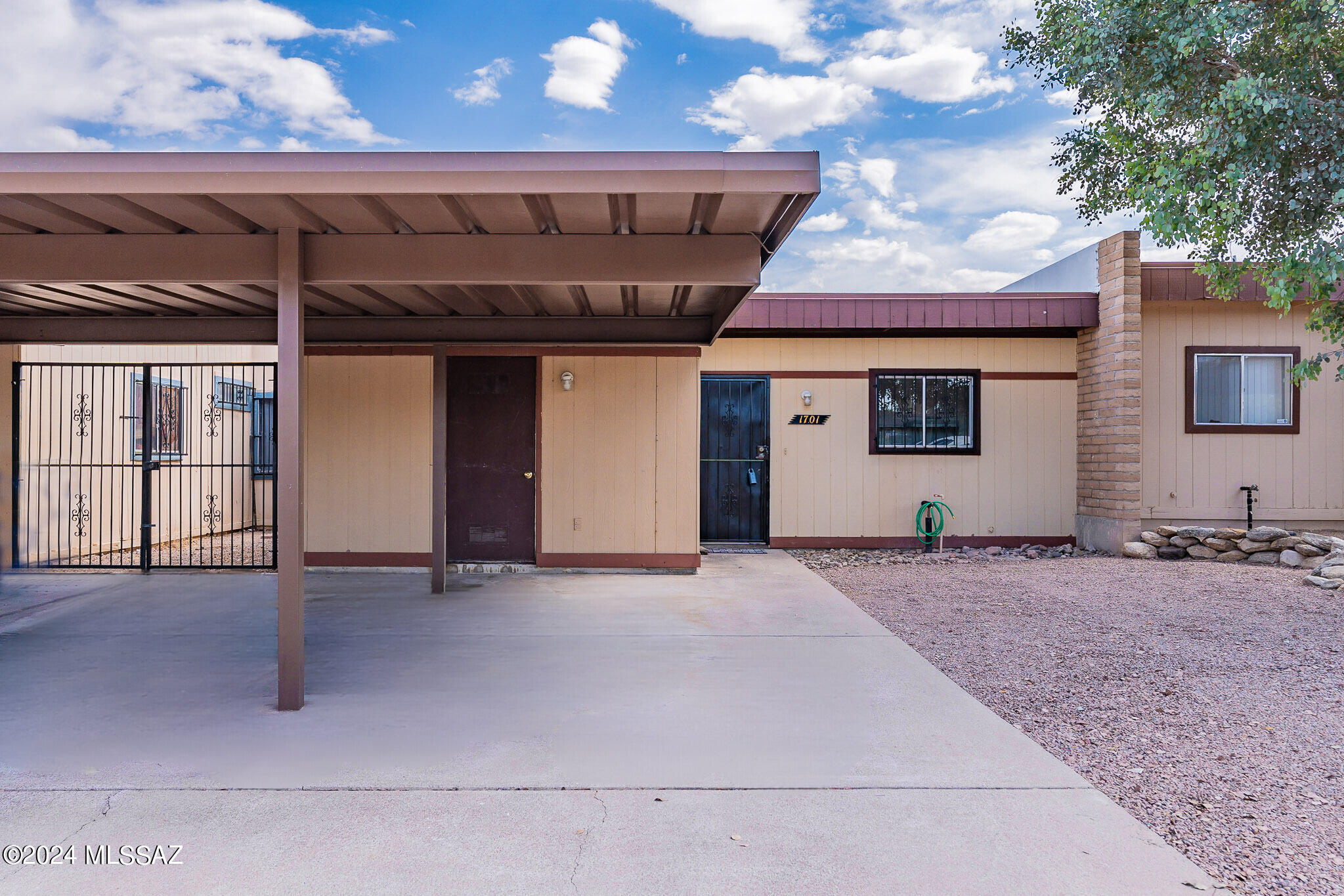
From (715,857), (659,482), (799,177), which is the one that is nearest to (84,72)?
(659,482)

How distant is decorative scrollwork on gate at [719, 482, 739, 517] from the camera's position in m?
9.94

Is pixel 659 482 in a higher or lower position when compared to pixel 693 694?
higher

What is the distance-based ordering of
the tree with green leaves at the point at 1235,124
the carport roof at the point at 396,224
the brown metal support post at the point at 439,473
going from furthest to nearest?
1. the tree with green leaves at the point at 1235,124
2. the brown metal support post at the point at 439,473
3. the carport roof at the point at 396,224

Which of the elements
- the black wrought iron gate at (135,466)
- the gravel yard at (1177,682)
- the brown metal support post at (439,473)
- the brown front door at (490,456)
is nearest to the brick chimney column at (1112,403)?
the gravel yard at (1177,682)

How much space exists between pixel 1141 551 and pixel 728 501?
472 centimetres

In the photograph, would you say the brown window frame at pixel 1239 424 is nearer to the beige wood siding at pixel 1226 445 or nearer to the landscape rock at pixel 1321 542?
the beige wood siding at pixel 1226 445

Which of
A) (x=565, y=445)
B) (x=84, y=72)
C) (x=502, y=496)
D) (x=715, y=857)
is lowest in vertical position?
(x=715, y=857)

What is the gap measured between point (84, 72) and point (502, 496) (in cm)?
1607

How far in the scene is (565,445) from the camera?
791 centimetres

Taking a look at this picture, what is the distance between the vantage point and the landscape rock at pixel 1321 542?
8.16 metres

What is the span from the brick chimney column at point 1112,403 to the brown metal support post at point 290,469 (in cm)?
853

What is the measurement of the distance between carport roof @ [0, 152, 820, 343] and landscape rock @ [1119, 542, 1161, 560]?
19.9 ft

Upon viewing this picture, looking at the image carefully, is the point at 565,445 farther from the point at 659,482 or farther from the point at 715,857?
the point at 715,857

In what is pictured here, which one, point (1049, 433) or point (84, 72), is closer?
point (1049, 433)
